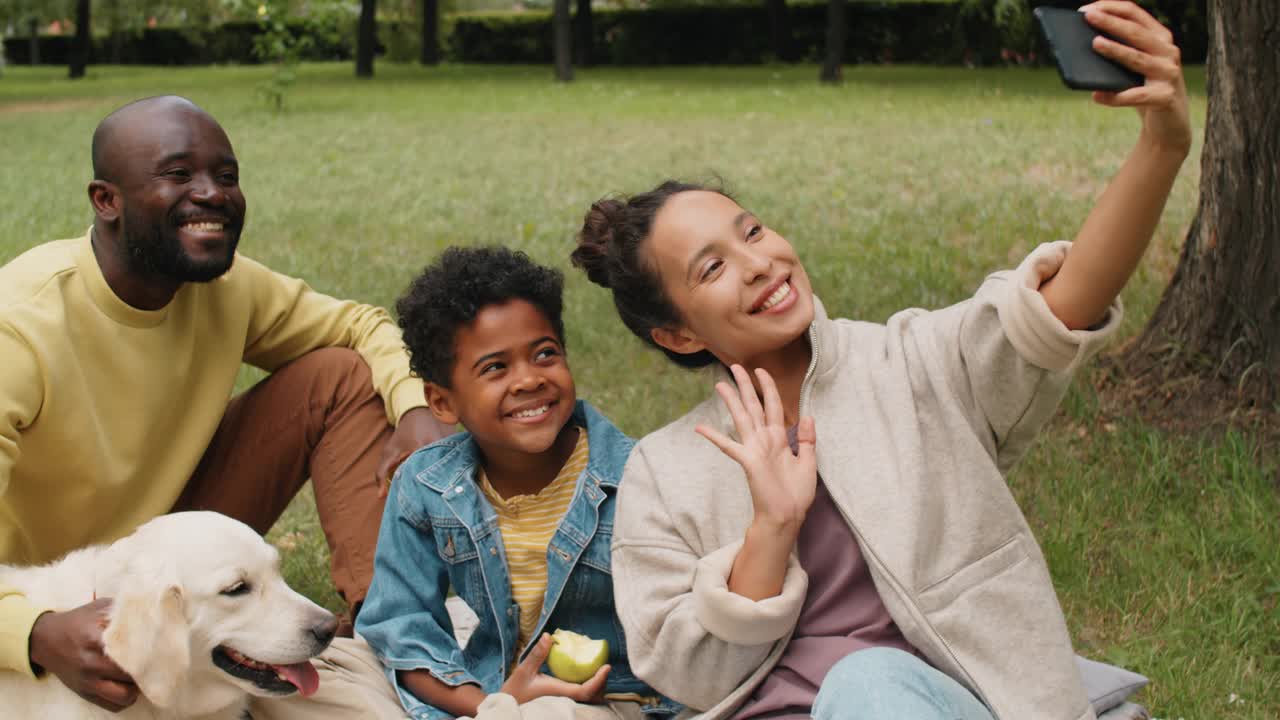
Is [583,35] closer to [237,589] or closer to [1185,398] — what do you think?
[1185,398]

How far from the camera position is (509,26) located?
39.3 metres

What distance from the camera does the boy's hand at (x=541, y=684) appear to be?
289 centimetres

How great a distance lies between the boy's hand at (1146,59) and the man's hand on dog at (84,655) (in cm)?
204

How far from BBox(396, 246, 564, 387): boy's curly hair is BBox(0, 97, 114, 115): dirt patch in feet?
69.5

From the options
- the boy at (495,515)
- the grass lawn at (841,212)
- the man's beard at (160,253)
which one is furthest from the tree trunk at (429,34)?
the boy at (495,515)

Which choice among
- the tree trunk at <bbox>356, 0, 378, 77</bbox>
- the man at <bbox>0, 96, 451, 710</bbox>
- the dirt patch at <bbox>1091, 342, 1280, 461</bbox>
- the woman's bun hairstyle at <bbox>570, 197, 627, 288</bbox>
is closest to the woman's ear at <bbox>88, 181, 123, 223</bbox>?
the man at <bbox>0, 96, 451, 710</bbox>

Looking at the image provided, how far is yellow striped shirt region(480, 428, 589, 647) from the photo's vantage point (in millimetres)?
3074

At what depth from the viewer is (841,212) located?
9.28 meters

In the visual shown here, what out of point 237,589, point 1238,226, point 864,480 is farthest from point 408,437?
point 1238,226

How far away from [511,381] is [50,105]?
77.0ft

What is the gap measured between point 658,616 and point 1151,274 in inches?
189

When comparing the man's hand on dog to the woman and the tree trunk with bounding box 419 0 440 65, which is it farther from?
the tree trunk with bounding box 419 0 440 65

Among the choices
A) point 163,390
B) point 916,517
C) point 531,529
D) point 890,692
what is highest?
point 916,517

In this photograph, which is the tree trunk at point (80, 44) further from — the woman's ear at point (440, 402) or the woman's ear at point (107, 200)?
the woman's ear at point (440, 402)
